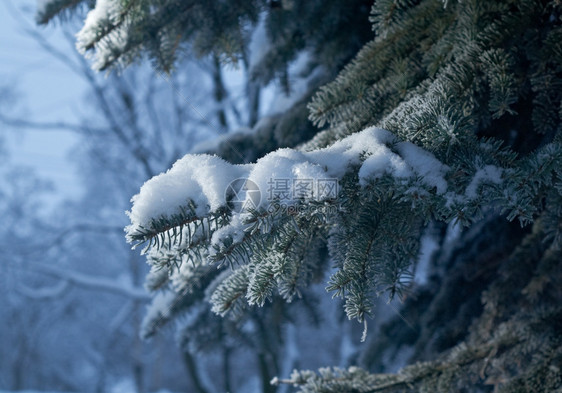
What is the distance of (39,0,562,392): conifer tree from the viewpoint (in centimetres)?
62

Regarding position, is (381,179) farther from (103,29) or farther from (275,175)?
(103,29)

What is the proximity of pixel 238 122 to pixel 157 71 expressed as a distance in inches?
149

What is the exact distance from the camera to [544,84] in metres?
0.88

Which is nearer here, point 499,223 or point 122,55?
point 122,55

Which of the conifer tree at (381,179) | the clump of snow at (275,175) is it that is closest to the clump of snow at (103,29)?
the conifer tree at (381,179)

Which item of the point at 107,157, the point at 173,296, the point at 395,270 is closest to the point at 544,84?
the point at 395,270

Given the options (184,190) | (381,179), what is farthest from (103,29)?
(381,179)

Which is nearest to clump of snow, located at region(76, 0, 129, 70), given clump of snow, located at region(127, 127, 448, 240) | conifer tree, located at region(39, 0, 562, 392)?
conifer tree, located at region(39, 0, 562, 392)

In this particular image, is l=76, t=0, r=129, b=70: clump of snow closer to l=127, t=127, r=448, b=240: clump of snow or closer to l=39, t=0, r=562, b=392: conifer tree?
l=39, t=0, r=562, b=392: conifer tree

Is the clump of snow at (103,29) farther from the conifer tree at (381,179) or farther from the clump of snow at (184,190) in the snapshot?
the clump of snow at (184,190)

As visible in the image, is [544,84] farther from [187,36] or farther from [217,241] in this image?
[187,36]

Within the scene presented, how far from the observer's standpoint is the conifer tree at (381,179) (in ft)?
2.05

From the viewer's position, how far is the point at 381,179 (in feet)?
2.06

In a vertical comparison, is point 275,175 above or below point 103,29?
below
